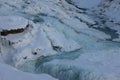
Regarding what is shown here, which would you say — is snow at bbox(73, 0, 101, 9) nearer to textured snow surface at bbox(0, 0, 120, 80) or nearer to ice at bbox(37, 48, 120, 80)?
textured snow surface at bbox(0, 0, 120, 80)

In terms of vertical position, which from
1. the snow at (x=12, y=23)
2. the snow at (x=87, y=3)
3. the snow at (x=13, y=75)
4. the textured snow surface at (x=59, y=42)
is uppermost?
the snow at (x=13, y=75)

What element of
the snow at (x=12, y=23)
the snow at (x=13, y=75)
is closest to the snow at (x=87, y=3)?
the snow at (x=12, y=23)

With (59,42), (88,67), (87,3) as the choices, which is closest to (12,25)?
(59,42)

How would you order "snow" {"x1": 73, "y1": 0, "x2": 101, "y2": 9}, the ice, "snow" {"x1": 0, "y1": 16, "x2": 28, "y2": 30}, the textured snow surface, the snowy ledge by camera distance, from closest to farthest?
the ice, the textured snow surface, the snowy ledge, "snow" {"x1": 0, "y1": 16, "x2": 28, "y2": 30}, "snow" {"x1": 73, "y1": 0, "x2": 101, "y2": 9}

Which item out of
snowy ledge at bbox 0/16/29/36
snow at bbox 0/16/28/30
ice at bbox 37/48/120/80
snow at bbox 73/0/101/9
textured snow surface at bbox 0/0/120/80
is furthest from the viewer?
snow at bbox 73/0/101/9

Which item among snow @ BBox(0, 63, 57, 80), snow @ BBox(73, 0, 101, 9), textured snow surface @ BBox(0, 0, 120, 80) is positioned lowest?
snow @ BBox(73, 0, 101, 9)

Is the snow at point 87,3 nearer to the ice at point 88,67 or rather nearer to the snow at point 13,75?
the ice at point 88,67

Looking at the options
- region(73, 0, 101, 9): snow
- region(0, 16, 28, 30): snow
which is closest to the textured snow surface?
region(0, 16, 28, 30): snow

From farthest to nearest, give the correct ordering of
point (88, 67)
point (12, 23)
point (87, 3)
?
1. point (87, 3)
2. point (12, 23)
3. point (88, 67)

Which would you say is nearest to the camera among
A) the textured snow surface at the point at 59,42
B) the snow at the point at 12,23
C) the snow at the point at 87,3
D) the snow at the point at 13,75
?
the snow at the point at 13,75

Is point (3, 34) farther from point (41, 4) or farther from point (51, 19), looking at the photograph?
point (41, 4)

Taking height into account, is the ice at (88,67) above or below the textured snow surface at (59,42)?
above

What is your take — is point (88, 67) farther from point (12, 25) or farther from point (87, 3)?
point (87, 3)

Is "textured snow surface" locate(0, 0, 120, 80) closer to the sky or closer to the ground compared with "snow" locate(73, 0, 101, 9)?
closer to the sky
